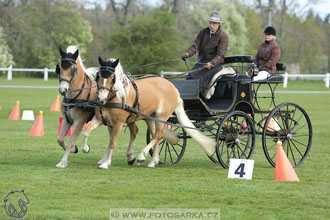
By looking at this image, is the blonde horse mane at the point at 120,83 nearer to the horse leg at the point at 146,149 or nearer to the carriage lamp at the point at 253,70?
the horse leg at the point at 146,149

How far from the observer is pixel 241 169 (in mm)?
7992

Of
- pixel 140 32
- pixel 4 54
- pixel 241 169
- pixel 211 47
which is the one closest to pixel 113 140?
pixel 241 169

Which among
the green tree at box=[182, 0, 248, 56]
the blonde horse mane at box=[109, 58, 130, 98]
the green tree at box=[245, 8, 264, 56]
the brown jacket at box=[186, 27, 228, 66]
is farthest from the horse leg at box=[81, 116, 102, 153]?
the green tree at box=[245, 8, 264, 56]

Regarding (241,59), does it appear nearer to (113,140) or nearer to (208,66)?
(208,66)

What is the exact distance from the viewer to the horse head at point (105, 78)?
26.3ft

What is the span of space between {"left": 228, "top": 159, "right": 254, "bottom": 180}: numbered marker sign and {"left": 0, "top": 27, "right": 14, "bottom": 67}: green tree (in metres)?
39.6

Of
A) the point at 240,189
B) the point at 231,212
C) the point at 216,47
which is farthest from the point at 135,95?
the point at 231,212

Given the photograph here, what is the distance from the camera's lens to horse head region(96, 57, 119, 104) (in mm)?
8016

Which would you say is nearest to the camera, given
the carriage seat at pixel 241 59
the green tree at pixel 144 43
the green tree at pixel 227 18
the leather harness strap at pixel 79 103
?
the leather harness strap at pixel 79 103

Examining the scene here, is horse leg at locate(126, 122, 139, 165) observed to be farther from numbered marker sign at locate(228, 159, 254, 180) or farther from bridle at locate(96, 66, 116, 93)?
numbered marker sign at locate(228, 159, 254, 180)

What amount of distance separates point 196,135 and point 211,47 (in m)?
1.51

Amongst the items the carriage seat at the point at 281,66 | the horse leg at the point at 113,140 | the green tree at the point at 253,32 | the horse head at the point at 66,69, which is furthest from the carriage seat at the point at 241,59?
the green tree at the point at 253,32

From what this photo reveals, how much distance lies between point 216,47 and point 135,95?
1.74m

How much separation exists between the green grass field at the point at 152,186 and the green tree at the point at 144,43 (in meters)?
30.3
